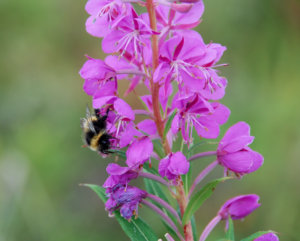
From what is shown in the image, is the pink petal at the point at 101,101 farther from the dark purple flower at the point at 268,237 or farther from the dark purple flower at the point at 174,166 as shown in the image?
the dark purple flower at the point at 268,237

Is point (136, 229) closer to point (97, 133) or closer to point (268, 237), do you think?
point (97, 133)

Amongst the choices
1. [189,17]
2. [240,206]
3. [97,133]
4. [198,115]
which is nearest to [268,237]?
[240,206]

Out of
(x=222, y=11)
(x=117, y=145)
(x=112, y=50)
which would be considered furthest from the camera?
(x=222, y=11)

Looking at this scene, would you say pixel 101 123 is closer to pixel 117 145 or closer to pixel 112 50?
pixel 117 145

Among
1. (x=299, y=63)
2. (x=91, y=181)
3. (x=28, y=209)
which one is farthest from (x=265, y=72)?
(x=28, y=209)

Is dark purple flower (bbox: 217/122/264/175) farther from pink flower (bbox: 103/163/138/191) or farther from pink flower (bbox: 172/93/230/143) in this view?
pink flower (bbox: 103/163/138/191)

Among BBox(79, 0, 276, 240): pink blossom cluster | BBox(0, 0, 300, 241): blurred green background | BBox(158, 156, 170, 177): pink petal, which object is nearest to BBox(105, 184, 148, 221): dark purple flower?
BBox(79, 0, 276, 240): pink blossom cluster
